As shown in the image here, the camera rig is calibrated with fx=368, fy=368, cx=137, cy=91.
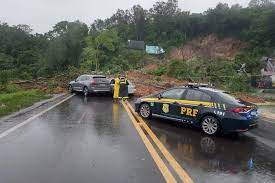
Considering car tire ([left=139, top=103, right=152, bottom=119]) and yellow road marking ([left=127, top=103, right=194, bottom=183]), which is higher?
car tire ([left=139, top=103, right=152, bottom=119])

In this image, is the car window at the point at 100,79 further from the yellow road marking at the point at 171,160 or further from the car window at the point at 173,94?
the yellow road marking at the point at 171,160

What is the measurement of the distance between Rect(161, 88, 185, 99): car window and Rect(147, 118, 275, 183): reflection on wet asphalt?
121 centimetres

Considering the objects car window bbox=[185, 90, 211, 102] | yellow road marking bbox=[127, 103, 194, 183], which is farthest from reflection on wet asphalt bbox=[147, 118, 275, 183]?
car window bbox=[185, 90, 211, 102]

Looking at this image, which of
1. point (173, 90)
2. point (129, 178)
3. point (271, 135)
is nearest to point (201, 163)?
point (129, 178)

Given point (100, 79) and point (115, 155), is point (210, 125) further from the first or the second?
point (100, 79)

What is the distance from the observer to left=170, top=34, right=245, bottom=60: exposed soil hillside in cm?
8250

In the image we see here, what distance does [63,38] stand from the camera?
279 feet

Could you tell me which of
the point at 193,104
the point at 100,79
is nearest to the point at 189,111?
the point at 193,104

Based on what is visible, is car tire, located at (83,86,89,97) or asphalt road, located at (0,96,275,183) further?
car tire, located at (83,86,89,97)

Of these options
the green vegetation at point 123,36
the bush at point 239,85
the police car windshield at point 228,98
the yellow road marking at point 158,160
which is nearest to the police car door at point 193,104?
the police car windshield at point 228,98

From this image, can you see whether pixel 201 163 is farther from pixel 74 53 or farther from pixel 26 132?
pixel 74 53

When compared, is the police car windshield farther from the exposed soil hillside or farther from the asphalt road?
the exposed soil hillside

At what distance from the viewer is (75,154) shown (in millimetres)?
8102

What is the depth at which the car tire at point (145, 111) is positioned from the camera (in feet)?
44.7
